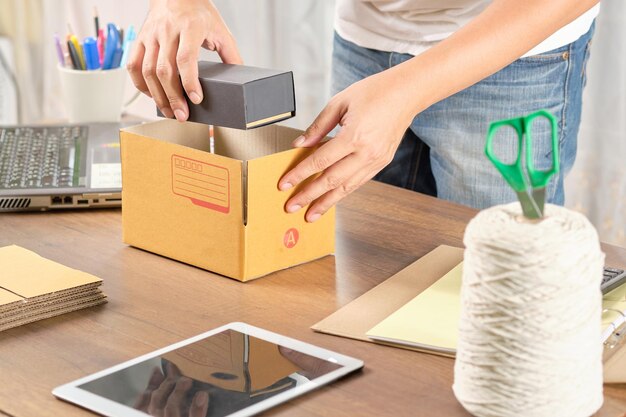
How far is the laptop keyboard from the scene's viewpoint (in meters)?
1.36

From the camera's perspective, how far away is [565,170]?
5.32 feet

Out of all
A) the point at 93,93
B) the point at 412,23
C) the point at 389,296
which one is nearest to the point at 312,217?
the point at 389,296

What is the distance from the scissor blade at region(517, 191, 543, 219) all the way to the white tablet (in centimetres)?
23

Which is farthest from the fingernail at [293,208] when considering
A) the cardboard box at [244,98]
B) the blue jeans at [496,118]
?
the blue jeans at [496,118]

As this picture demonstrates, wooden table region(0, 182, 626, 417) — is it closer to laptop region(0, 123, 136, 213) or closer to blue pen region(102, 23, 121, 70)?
laptop region(0, 123, 136, 213)

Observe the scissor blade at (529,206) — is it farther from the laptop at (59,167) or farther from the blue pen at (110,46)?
the blue pen at (110,46)

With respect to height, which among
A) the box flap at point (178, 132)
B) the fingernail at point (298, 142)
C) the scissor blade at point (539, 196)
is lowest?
the box flap at point (178, 132)

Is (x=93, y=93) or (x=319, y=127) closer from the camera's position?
(x=319, y=127)

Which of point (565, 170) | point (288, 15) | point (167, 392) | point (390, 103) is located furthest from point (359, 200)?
point (288, 15)

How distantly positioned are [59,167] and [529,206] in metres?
0.87

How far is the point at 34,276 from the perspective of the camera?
1.02m

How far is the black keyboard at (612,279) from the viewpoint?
3.19ft

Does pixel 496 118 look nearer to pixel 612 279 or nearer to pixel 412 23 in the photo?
pixel 412 23

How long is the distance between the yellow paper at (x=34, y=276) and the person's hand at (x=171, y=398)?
0.64ft
